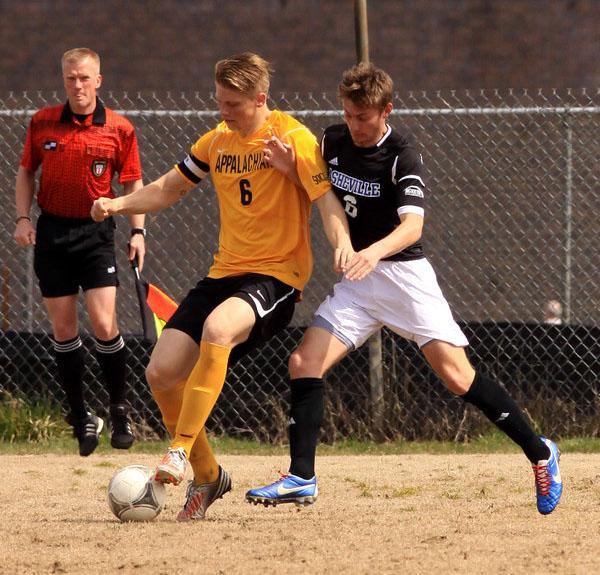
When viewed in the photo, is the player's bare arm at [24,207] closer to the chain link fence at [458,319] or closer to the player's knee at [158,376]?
the chain link fence at [458,319]

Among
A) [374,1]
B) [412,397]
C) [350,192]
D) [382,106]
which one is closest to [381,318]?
[350,192]

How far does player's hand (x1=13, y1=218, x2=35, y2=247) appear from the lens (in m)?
7.36

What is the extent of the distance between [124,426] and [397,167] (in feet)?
9.83

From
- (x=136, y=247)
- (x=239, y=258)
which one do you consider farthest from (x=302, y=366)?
(x=136, y=247)

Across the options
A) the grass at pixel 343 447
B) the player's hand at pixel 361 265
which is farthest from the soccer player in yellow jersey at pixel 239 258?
the grass at pixel 343 447

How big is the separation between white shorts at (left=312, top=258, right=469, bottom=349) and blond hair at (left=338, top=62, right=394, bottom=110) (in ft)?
2.43

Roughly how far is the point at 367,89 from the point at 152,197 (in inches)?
48.7

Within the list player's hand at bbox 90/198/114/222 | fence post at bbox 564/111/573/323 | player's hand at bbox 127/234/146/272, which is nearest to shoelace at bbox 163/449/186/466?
player's hand at bbox 90/198/114/222

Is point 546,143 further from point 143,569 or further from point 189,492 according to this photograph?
point 143,569

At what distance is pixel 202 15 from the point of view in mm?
14312

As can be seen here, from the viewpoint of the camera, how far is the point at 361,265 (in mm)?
5320

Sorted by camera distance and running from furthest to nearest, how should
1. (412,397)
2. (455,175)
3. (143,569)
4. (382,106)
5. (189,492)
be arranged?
(455,175) → (412,397) → (189,492) → (382,106) → (143,569)

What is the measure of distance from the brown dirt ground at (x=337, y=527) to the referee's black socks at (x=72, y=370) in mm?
397

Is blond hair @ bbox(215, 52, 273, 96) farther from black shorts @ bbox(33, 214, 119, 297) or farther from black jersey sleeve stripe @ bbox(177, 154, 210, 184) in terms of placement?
black shorts @ bbox(33, 214, 119, 297)
